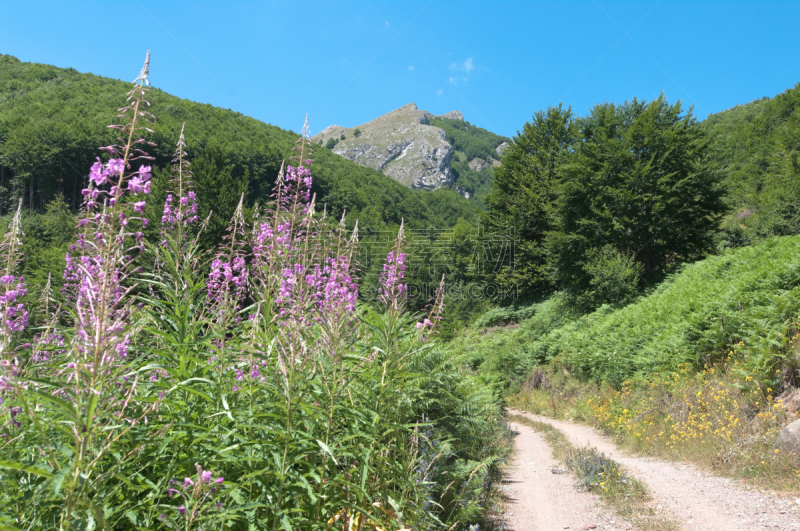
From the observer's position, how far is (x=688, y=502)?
4.74 meters

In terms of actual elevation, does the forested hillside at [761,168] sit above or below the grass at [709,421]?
above

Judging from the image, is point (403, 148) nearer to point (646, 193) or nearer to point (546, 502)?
point (646, 193)

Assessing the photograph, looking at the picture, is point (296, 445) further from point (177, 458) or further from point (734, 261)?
point (734, 261)

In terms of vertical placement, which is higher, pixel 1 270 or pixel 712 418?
pixel 1 270

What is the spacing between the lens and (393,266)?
12.2 ft

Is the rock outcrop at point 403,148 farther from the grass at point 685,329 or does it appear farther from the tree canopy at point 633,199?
the grass at point 685,329

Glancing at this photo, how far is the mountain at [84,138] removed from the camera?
49.4m

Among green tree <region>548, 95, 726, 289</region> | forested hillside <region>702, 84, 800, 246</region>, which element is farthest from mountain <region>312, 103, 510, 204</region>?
green tree <region>548, 95, 726, 289</region>

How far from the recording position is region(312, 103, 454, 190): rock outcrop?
6004 inches

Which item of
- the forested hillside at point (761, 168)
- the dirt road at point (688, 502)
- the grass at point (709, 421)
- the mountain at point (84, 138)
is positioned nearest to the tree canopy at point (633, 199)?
the forested hillside at point (761, 168)

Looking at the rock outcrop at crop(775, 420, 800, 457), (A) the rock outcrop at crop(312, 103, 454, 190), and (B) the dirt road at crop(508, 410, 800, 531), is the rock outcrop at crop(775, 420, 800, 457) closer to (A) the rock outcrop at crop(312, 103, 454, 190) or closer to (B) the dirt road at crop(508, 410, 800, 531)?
(B) the dirt road at crop(508, 410, 800, 531)

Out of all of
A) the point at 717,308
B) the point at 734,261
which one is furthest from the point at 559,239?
the point at 717,308

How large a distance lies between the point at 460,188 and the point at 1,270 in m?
157

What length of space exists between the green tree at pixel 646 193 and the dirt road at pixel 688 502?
1357 cm
